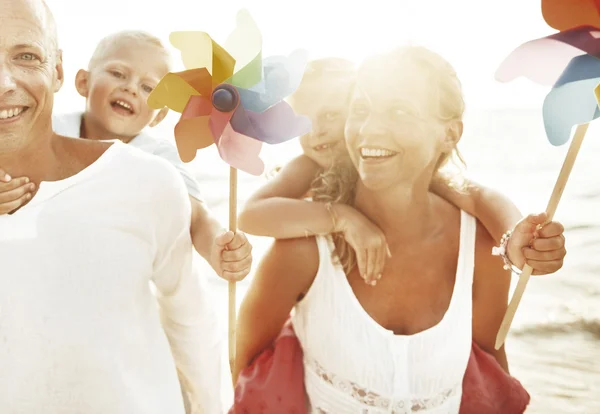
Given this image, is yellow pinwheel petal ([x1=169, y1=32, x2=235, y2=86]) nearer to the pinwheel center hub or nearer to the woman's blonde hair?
the pinwheel center hub

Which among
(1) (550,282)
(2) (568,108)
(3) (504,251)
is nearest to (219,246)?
(3) (504,251)

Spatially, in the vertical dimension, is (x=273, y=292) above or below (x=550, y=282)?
above

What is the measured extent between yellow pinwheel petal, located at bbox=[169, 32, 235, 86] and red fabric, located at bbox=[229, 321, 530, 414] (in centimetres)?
48

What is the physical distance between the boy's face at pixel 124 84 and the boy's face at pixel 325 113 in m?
0.34

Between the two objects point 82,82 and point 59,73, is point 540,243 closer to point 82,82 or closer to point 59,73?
point 59,73

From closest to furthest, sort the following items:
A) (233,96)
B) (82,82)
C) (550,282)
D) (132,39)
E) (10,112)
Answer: (10,112) < (233,96) < (132,39) < (82,82) < (550,282)

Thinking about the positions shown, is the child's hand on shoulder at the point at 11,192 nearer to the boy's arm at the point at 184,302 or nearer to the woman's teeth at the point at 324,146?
the boy's arm at the point at 184,302

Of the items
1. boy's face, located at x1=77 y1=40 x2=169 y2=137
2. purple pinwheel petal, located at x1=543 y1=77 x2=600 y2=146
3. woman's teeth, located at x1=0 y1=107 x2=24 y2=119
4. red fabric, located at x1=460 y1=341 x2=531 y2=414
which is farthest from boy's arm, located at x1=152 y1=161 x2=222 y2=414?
purple pinwheel petal, located at x1=543 y1=77 x2=600 y2=146

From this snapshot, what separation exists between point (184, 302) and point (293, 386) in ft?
0.80

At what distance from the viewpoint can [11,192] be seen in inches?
36.0

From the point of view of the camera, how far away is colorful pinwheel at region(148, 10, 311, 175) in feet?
3.28

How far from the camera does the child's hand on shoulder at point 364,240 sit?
108 centimetres

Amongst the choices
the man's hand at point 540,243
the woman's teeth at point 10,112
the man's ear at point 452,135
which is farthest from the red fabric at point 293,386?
the woman's teeth at point 10,112

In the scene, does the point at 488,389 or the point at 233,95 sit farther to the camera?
the point at 488,389
